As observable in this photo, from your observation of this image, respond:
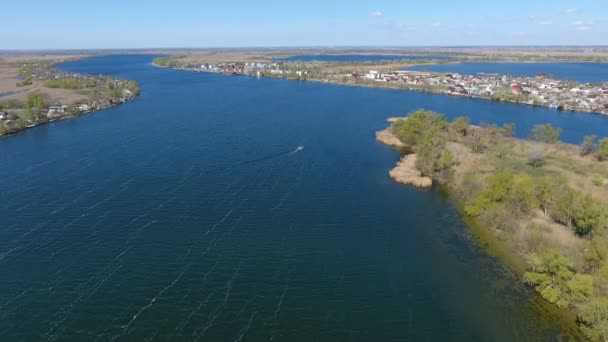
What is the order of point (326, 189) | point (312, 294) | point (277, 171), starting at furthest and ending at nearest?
point (277, 171) → point (326, 189) → point (312, 294)

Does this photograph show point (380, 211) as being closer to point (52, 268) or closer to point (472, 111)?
point (52, 268)

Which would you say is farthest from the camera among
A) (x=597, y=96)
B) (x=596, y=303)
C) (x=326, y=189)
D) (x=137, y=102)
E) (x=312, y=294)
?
(x=597, y=96)

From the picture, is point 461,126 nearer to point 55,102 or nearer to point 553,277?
point 553,277

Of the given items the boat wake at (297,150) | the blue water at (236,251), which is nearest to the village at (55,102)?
the blue water at (236,251)

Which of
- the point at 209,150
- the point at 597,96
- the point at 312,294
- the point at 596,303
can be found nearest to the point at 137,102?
the point at 209,150

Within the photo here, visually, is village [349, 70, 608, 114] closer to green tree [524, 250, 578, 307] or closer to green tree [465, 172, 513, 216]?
green tree [465, 172, 513, 216]

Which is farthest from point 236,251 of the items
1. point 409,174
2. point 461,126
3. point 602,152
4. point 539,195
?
point 602,152

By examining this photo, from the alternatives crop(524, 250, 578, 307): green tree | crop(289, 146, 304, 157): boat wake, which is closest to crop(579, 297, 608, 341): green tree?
crop(524, 250, 578, 307): green tree
